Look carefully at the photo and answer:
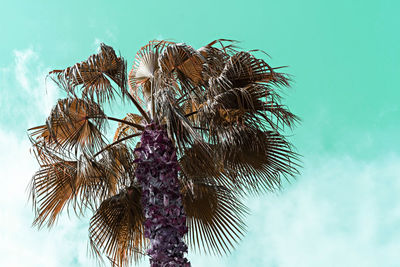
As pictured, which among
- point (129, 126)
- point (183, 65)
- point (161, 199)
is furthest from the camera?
point (129, 126)

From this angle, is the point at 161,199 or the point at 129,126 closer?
the point at 161,199

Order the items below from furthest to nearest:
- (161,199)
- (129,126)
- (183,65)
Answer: (129,126) < (183,65) < (161,199)

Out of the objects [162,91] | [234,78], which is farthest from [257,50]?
[162,91]

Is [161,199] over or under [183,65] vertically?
under

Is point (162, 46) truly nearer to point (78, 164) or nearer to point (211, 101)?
point (211, 101)

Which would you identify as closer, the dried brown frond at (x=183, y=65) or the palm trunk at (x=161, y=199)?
the palm trunk at (x=161, y=199)
